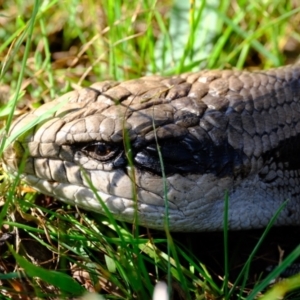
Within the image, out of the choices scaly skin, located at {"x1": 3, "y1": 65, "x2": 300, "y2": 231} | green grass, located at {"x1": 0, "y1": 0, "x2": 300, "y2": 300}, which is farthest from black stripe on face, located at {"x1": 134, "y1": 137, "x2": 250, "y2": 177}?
green grass, located at {"x1": 0, "y1": 0, "x2": 300, "y2": 300}

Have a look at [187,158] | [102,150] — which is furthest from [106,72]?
[187,158]

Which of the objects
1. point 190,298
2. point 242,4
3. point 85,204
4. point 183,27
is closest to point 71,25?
point 183,27

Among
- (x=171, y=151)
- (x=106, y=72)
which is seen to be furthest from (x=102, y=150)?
(x=106, y=72)

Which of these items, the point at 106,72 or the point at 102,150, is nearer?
the point at 102,150

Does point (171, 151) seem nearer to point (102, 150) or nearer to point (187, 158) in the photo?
point (187, 158)

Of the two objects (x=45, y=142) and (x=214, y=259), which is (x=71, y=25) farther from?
(x=214, y=259)

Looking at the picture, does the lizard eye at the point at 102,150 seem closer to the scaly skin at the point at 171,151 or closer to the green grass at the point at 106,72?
the scaly skin at the point at 171,151
